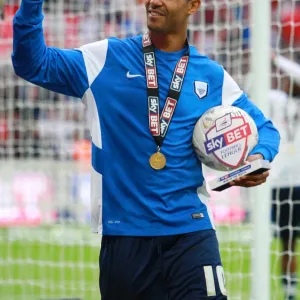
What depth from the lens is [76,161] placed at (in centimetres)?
989

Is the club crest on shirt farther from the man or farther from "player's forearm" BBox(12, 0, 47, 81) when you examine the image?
"player's forearm" BBox(12, 0, 47, 81)

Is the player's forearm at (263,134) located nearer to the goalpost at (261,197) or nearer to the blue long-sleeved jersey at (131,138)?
the blue long-sleeved jersey at (131,138)

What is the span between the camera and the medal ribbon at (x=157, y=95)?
13.1 feet

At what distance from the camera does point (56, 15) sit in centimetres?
859

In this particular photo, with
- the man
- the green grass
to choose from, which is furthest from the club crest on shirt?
the green grass

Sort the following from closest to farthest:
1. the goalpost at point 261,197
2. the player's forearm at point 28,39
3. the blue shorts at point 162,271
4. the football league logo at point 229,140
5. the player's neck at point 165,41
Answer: the player's forearm at point 28,39 < the blue shorts at point 162,271 < the football league logo at point 229,140 < the player's neck at point 165,41 < the goalpost at point 261,197

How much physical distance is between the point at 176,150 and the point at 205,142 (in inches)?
5.1

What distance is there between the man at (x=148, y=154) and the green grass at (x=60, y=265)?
9.66 ft

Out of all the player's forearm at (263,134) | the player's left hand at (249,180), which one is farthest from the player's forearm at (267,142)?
the player's left hand at (249,180)

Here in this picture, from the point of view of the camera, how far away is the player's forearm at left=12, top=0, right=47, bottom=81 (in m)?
3.77

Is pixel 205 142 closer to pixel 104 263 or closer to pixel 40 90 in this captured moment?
pixel 104 263

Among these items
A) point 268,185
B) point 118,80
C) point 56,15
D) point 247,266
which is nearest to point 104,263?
point 118,80

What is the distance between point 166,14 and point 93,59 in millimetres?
379

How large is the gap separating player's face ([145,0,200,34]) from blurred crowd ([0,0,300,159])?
2.95m
